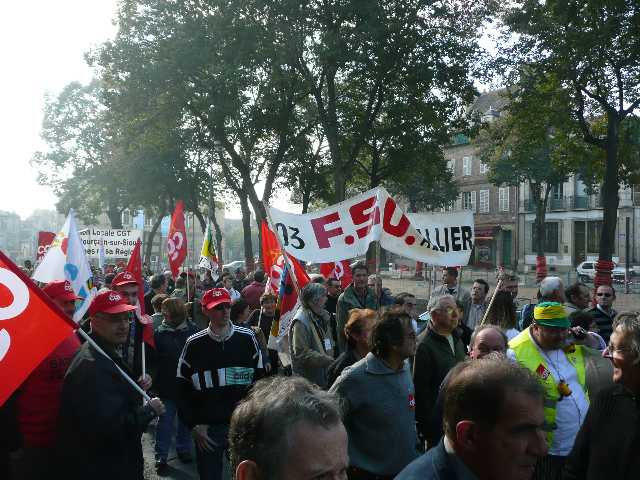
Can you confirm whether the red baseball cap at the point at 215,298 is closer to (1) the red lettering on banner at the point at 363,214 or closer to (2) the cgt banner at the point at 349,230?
(2) the cgt banner at the point at 349,230

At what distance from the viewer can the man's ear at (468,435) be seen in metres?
2.17

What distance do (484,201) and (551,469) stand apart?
6057 cm

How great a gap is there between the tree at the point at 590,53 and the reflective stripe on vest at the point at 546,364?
38.1ft

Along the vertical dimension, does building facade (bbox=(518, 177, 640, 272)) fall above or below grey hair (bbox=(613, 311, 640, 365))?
below

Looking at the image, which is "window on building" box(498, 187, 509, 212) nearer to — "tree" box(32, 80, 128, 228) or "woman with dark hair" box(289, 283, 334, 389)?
"tree" box(32, 80, 128, 228)

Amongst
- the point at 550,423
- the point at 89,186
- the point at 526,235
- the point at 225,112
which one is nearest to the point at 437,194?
the point at 526,235

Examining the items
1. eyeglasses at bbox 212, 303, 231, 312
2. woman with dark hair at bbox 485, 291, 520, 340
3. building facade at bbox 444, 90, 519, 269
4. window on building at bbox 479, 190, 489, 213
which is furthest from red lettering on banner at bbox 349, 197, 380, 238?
window on building at bbox 479, 190, 489, 213

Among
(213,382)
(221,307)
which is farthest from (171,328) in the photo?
(213,382)

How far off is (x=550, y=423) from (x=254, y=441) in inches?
119

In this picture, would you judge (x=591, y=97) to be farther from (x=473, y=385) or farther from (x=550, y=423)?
(x=473, y=385)

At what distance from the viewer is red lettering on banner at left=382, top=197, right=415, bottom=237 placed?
7699 millimetres

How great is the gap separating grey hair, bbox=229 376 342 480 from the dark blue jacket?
51 centimetres

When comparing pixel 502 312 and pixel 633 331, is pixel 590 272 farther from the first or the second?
pixel 633 331

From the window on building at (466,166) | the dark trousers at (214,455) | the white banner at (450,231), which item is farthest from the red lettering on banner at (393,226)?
the window on building at (466,166)
